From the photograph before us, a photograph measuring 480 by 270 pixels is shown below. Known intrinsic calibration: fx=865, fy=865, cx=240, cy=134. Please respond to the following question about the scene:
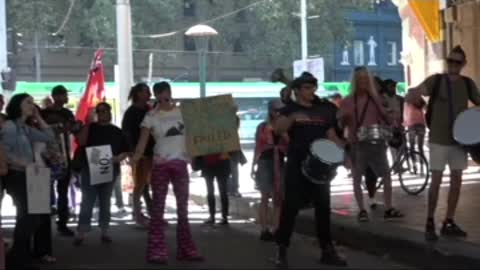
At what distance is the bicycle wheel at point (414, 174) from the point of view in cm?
1326

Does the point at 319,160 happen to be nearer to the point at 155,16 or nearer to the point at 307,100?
the point at 307,100

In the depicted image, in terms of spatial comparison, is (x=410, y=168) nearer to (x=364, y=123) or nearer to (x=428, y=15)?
(x=364, y=123)

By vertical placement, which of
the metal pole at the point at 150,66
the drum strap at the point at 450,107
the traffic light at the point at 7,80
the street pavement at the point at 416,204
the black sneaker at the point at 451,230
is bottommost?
the street pavement at the point at 416,204

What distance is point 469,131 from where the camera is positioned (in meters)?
8.30

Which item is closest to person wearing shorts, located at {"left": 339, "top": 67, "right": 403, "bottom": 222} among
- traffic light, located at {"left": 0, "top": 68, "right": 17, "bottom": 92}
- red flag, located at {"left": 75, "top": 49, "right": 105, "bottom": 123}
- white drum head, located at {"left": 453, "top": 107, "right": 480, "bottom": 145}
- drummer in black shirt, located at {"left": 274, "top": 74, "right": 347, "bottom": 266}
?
white drum head, located at {"left": 453, "top": 107, "right": 480, "bottom": 145}

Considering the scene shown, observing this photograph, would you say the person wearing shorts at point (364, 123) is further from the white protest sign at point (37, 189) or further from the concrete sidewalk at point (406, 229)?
the white protest sign at point (37, 189)

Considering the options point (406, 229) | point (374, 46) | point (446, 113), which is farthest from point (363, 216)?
point (374, 46)

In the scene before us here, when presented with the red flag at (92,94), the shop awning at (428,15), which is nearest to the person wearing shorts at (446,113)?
the red flag at (92,94)

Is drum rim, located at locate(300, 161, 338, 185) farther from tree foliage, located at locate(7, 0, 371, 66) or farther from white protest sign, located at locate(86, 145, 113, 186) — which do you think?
tree foliage, located at locate(7, 0, 371, 66)

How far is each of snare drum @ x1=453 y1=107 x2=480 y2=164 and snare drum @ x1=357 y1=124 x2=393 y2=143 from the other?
173 cm

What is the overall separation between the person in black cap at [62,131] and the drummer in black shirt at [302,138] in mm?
3474

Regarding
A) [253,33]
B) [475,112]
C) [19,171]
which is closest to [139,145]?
[19,171]

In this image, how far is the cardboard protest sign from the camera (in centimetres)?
929

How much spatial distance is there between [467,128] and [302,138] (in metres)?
1.66
